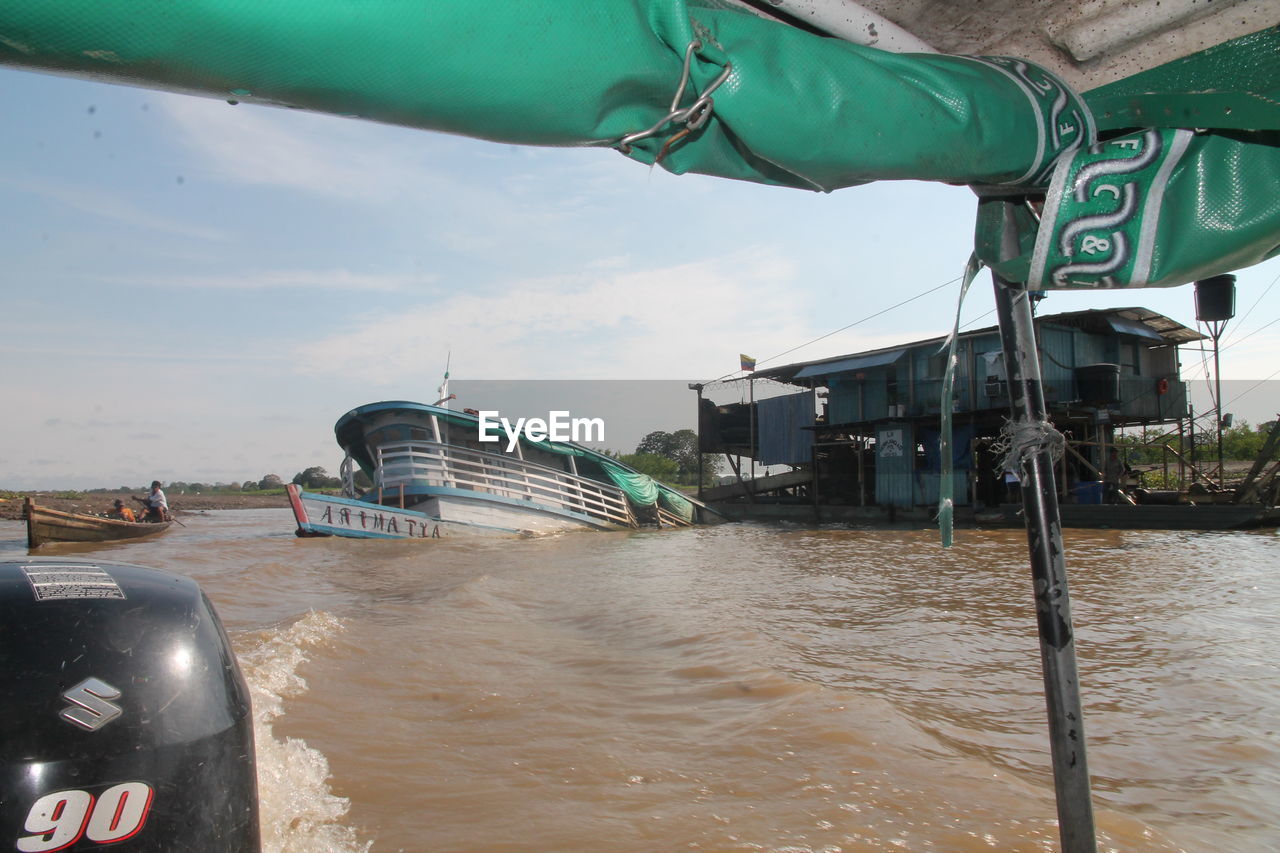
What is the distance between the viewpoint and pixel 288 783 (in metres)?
2.80

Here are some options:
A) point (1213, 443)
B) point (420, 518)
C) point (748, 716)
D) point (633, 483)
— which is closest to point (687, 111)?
point (748, 716)

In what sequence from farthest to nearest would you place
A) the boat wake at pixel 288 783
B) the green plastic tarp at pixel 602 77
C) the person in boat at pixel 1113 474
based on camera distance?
the person in boat at pixel 1113 474 < the boat wake at pixel 288 783 < the green plastic tarp at pixel 602 77

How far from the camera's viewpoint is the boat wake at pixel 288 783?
7.88 feet

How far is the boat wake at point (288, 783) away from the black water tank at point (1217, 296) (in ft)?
A: 9.11

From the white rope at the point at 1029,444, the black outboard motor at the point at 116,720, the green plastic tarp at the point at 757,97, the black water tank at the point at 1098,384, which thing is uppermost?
the black water tank at the point at 1098,384

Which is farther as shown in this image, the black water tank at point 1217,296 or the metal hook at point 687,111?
the black water tank at point 1217,296

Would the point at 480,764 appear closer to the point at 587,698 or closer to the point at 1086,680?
the point at 587,698

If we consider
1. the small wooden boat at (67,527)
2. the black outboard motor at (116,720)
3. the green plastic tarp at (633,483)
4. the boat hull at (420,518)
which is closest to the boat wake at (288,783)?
the black outboard motor at (116,720)

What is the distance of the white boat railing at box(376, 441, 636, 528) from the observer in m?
15.8

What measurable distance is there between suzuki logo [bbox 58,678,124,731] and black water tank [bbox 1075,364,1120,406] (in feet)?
64.8

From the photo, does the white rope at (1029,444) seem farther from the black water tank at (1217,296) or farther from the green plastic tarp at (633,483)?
the green plastic tarp at (633,483)

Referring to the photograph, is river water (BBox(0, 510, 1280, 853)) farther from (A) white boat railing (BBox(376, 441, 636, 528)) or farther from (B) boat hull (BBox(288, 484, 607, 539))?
(A) white boat railing (BBox(376, 441, 636, 528))

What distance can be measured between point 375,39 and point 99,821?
132 cm

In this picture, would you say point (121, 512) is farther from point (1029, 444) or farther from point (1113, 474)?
point (1113, 474)
